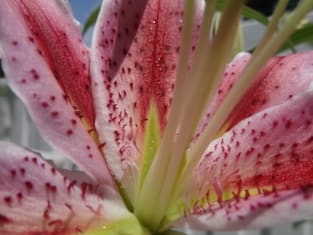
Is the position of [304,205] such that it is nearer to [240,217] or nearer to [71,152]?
[240,217]

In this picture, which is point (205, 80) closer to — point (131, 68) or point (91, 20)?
point (131, 68)

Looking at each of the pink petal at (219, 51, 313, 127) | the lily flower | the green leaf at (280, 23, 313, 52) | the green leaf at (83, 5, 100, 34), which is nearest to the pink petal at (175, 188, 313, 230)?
the lily flower

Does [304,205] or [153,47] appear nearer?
[304,205]

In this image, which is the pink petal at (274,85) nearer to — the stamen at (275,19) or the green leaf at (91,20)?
the stamen at (275,19)

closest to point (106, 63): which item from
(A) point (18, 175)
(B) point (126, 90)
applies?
(B) point (126, 90)

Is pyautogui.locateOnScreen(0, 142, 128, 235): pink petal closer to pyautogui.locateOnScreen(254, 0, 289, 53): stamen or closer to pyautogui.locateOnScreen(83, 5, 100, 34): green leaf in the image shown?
pyautogui.locateOnScreen(254, 0, 289, 53): stamen

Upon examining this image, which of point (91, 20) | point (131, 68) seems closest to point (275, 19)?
point (131, 68)

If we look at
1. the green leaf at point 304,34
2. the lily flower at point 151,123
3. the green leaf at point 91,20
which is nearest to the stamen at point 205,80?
the lily flower at point 151,123
